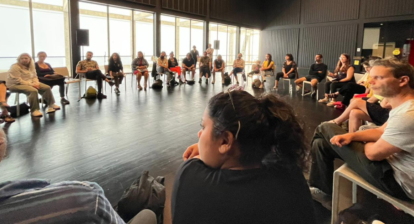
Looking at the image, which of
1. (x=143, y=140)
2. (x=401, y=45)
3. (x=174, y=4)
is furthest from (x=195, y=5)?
(x=143, y=140)

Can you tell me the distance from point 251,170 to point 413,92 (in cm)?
141

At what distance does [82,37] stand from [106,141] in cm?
543

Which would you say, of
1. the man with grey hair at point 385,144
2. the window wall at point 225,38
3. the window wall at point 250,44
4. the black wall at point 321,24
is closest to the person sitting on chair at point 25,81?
the man with grey hair at point 385,144

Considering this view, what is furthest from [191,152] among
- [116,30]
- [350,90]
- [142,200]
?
[116,30]

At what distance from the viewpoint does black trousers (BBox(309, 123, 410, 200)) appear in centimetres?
142

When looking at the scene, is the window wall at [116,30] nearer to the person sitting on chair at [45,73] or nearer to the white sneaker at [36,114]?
the person sitting on chair at [45,73]

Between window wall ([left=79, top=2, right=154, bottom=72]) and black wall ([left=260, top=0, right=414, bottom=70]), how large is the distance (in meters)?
7.12

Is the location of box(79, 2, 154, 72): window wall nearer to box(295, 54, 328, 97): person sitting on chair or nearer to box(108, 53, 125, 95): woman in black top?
box(108, 53, 125, 95): woman in black top

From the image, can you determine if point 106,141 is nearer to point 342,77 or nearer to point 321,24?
point 342,77

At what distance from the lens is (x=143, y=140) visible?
136 inches

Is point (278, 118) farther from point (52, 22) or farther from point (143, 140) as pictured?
point (52, 22)

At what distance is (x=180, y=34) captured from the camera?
12727mm

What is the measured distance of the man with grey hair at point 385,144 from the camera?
1.35m

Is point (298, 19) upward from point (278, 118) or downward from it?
upward
